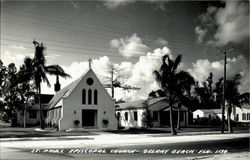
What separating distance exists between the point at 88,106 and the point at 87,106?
0.13 m

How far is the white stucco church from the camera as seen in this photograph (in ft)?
111

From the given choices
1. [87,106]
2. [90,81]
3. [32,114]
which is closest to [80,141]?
[87,106]

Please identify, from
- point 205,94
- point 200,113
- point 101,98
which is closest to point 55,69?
point 101,98

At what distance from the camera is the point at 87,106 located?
3478 centimetres

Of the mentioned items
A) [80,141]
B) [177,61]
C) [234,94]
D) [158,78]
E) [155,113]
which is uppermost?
[177,61]

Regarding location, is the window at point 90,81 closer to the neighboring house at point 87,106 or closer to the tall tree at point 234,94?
the neighboring house at point 87,106

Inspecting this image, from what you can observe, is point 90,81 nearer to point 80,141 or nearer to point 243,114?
point 80,141

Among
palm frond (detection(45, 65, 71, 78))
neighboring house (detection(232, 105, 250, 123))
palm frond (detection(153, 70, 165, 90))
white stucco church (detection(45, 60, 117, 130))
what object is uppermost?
palm frond (detection(45, 65, 71, 78))

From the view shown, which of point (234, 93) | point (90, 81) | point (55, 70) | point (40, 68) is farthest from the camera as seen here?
point (55, 70)

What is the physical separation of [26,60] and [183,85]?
20675 millimetres

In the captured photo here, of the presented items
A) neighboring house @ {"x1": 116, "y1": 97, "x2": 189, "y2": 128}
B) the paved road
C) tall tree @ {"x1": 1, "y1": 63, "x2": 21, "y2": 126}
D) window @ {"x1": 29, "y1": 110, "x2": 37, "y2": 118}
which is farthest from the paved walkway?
window @ {"x1": 29, "y1": 110, "x2": 37, "y2": 118}

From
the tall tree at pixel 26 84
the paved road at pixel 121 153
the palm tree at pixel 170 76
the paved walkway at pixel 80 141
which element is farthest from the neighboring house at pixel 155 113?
the paved road at pixel 121 153

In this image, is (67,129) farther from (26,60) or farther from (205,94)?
(205,94)

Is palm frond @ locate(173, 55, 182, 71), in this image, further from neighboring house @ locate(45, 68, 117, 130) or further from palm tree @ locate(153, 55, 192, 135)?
neighboring house @ locate(45, 68, 117, 130)
